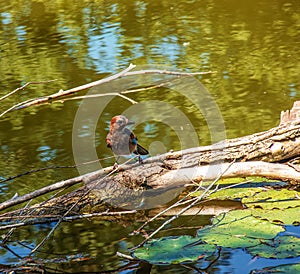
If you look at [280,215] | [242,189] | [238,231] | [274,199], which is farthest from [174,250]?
[242,189]

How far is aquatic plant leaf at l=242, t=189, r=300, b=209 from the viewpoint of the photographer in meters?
4.33

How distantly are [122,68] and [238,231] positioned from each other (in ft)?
15.1

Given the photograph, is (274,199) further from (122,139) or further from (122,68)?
(122,68)

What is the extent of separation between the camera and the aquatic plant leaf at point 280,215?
160 inches

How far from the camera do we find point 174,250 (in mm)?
3768

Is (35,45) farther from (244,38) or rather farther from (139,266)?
(139,266)

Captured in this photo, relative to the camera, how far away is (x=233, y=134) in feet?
19.3

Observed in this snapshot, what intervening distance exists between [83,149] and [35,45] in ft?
13.7

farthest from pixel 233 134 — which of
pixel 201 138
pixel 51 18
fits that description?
pixel 51 18

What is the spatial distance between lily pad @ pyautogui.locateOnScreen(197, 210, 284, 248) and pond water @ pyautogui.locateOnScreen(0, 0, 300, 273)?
0.40 ft

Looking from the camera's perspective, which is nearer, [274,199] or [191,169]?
[274,199]

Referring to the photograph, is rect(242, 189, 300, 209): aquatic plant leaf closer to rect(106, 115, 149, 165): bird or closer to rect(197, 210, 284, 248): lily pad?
rect(197, 210, 284, 248): lily pad

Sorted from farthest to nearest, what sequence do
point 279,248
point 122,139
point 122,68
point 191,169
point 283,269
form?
point 122,68 < point 191,169 < point 122,139 < point 279,248 < point 283,269


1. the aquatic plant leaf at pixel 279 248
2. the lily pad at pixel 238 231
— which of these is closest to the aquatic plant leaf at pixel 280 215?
the lily pad at pixel 238 231
